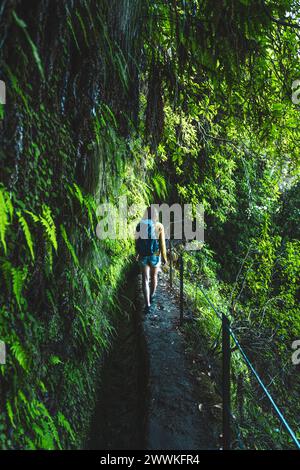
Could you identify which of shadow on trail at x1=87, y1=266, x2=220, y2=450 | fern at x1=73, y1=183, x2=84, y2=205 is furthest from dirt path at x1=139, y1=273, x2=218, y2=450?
fern at x1=73, y1=183, x2=84, y2=205

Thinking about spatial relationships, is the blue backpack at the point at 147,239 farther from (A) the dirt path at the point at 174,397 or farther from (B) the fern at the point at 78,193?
(B) the fern at the point at 78,193

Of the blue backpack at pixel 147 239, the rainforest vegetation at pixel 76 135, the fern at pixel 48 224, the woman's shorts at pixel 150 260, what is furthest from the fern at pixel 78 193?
the woman's shorts at pixel 150 260

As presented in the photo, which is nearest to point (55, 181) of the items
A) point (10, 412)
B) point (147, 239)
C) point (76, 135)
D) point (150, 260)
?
point (76, 135)

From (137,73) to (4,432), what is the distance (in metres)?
3.05

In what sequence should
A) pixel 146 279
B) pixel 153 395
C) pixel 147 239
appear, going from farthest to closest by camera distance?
pixel 146 279
pixel 147 239
pixel 153 395

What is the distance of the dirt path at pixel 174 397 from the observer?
272 centimetres

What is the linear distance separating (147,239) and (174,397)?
94.2 inches

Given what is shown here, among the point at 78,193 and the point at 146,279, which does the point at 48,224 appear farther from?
the point at 146,279

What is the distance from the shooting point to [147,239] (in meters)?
5.10

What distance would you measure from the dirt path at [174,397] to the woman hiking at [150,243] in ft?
2.61

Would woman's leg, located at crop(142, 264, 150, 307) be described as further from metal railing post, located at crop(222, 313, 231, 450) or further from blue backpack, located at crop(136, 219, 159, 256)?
metal railing post, located at crop(222, 313, 231, 450)

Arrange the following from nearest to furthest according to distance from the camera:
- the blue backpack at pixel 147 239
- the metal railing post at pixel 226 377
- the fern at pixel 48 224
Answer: the fern at pixel 48 224 < the metal railing post at pixel 226 377 < the blue backpack at pixel 147 239

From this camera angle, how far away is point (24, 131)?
2033 mm
